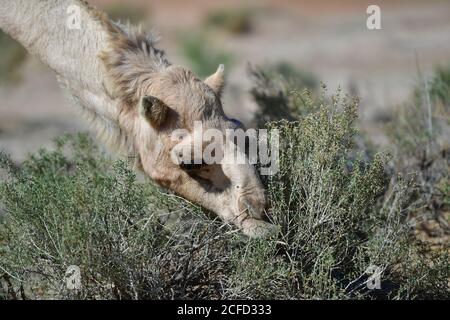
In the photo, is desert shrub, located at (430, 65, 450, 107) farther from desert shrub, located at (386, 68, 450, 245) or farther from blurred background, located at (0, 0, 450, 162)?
blurred background, located at (0, 0, 450, 162)

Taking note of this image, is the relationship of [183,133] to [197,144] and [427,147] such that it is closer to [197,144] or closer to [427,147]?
[197,144]

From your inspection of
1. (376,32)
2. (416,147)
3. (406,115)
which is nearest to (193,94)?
(416,147)

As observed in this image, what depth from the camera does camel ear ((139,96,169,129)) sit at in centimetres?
589

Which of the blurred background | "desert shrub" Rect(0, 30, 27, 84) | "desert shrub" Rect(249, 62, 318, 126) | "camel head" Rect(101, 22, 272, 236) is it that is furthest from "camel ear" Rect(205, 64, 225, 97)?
"desert shrub" Rect(0, 30, 27, 84)

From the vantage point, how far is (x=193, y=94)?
606cm

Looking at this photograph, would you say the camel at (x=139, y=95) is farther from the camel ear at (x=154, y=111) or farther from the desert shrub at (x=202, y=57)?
the desert shrub at (x=202, y=57)

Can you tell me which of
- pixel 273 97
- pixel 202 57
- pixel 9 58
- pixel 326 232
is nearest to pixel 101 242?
pixel 326 232

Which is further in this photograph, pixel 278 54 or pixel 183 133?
pixel 278 54

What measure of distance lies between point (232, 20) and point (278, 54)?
1185 cm

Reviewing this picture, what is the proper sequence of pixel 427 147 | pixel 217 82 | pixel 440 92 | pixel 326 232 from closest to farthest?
pixel 326 232, pixel 217 82, pixel 427 147, pixel 440 92

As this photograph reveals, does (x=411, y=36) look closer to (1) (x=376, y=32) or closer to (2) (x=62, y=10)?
(1) (x=376, y=32)

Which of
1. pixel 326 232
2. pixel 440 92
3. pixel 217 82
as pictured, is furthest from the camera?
pixel 440 92

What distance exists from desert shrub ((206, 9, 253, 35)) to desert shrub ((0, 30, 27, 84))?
2078 cm

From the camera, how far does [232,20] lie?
136 feet
